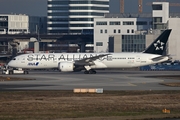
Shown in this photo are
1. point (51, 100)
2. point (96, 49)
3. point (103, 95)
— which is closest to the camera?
point (51, 100)

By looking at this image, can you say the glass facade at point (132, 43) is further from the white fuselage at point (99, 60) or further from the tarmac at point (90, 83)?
the tarmac at point (90, 83)

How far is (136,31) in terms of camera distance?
17025 cm

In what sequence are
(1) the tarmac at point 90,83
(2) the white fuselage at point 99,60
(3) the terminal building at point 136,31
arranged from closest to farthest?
(1) the tarmac at point 90,83, (2) the white fuselage at point 99,60, (3) the terminal building at point 136,31

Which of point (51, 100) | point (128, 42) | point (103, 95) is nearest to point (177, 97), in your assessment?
point (103, 95)

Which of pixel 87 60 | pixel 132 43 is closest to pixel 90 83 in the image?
pixel 87 60

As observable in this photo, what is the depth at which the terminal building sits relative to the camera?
150837 mm

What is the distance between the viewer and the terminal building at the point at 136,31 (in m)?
151

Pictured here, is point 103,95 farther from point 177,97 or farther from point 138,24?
point 138,24

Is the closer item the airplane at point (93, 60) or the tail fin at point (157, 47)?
the airplane at point (93, 60)

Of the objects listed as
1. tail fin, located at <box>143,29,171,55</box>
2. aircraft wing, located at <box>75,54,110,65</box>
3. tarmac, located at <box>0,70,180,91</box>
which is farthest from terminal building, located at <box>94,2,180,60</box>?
tarmac, located at <box>0,70,180,91</box>

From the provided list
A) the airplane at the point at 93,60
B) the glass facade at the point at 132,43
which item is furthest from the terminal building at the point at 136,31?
the airplane at the point at 93,60

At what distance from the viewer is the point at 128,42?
151 m

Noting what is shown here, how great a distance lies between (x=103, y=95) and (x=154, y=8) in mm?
115395

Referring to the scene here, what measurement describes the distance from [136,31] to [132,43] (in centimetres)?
1964
